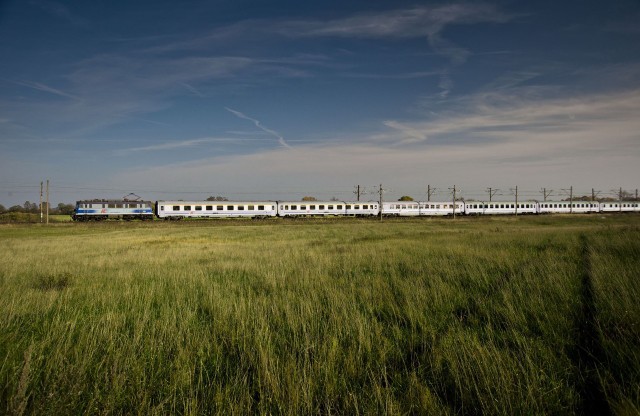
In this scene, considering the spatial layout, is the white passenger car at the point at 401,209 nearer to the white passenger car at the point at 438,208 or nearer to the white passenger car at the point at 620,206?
the white passenger car at the point at 438,208

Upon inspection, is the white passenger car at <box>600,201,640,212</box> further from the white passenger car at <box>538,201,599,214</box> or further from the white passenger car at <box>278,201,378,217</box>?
the white passenger car at <box>278,201,378,217</box>

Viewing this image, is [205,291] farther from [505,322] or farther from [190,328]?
[505,322]

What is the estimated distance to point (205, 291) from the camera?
7.65 metres

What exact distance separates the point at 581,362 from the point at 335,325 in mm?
3006

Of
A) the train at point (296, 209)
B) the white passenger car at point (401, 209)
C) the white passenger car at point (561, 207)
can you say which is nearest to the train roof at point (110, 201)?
the train at point (296, 209)

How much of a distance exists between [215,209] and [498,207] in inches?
2174

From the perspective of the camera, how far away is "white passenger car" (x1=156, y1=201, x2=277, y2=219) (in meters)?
52.2

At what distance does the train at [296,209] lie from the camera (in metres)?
51.5

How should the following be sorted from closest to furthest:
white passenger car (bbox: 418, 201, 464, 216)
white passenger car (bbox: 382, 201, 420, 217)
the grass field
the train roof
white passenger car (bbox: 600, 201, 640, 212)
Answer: the grass field, the train roof, white passenger car (bbox: 382, 201, 420, 217), white passenger car (bbox: 418, 201, 464, 216), white passenger car (bbox: 600, 201, 640, 212)

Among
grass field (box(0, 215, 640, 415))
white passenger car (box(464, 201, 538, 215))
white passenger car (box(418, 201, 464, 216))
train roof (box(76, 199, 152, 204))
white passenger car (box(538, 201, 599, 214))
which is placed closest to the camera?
grass field (box(0, 215, 640, 415))

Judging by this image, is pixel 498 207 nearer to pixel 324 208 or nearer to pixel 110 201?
pixel 324 208

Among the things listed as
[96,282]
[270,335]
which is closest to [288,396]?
[270,335]

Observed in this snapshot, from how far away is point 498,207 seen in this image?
69188 millimetres

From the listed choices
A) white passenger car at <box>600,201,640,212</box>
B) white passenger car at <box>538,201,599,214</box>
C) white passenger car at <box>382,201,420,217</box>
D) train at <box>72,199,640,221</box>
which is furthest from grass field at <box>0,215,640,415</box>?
white passenger car at <box>600,201,640,212</box>
